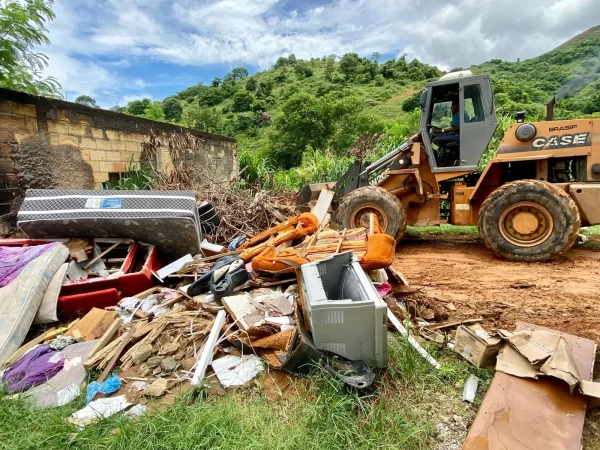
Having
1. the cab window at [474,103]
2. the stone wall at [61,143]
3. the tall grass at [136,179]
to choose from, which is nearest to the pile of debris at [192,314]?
the stone wall at [61,143]

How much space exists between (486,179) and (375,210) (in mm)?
1712

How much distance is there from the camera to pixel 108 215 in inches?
154

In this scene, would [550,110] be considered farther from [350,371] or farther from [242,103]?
[242,103]

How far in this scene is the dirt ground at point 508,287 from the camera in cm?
321

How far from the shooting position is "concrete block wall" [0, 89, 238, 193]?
4.44m

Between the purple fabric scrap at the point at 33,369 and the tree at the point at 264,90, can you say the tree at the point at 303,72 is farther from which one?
the purple fabric scrap at the point at 33,369

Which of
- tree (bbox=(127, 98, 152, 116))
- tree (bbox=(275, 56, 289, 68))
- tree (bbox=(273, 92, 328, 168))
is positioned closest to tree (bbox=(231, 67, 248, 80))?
tree (bbox=(275, 56, 289, 68))

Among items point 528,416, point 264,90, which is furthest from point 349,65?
point 528,416

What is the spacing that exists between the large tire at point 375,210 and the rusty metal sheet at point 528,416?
3.46 m

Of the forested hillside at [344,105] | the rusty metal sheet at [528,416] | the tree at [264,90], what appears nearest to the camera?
the rusty metal sheet at [528,416]

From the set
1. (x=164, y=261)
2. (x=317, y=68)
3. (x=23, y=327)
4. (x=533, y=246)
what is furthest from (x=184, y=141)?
(x=317, y=68)

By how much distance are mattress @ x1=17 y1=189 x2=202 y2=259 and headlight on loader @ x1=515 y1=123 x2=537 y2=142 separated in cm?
460

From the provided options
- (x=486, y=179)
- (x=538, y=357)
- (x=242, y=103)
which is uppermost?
(x=242, y=103)

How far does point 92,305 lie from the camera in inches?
137
